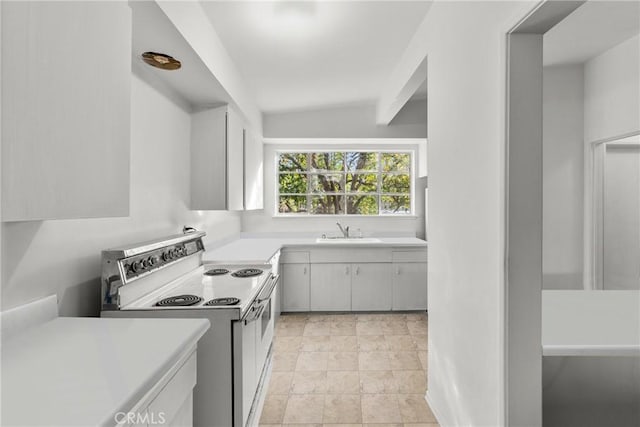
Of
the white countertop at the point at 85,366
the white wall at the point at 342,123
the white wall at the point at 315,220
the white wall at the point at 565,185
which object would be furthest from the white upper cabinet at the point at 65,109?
the white wall at the point at 315,220

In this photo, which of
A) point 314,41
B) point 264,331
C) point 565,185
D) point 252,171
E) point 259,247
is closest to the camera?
point 264,331

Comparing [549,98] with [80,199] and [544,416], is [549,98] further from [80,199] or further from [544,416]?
[80,199]

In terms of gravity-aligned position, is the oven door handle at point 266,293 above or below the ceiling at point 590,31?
below

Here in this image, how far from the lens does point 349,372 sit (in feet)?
8.55

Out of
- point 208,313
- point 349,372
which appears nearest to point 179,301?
point 208,313

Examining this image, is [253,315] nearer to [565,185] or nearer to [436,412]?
[436,412]

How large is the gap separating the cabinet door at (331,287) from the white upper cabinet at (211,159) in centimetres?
165

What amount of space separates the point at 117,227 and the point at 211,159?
1051 millimetres

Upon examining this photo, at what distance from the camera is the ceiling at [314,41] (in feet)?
6.63

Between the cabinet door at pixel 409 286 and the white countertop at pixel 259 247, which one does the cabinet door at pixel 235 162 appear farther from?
the cabinet door at pixel 409 286

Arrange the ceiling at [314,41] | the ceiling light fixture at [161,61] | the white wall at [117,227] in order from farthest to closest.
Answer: the ceiling at [314,41] < the ceiling light fixture at [161,61] < the white wall at [117,227]

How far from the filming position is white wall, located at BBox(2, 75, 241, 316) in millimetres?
1136

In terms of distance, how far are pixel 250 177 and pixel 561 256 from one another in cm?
284

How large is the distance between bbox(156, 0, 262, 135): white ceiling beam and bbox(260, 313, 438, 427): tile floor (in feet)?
7.00
